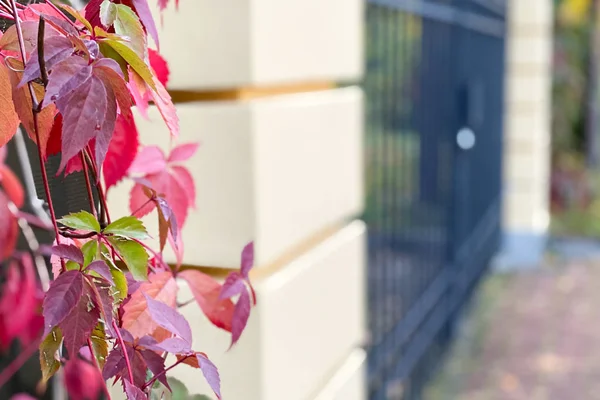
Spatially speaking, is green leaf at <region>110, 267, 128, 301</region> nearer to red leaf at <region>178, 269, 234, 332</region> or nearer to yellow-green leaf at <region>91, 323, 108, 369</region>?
yellow-green leaf at <region>91, 323, 108, 369</region>

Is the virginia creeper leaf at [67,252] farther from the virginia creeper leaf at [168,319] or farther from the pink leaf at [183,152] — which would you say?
the pink leaf at [183,152]

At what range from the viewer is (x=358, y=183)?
1863mm

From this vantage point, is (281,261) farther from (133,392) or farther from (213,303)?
(133,392)

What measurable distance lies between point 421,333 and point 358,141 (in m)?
1.99

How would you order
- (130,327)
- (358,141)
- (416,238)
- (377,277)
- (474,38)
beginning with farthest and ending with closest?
(474,38) → (416,238) → (377,277) → (358,141) → (130,327)

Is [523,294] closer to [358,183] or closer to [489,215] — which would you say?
[489,215]

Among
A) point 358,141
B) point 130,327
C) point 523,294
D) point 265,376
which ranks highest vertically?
point 358,141

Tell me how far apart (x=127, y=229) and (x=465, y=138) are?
13.3 ft

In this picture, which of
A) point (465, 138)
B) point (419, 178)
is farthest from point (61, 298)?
point (465, 138)

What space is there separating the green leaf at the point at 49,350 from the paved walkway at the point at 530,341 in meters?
3.40

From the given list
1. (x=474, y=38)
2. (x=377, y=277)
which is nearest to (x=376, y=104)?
(x=377, y=277)

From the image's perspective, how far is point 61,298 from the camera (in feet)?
2.14

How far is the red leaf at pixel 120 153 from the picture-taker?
3.35ft

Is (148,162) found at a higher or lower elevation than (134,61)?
lower
